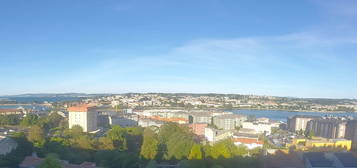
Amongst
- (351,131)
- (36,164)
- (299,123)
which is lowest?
(299,123)

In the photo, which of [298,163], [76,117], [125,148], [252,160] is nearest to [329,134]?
[298,163]

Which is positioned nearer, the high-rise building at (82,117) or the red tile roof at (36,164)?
the red tile roof at (36,164)

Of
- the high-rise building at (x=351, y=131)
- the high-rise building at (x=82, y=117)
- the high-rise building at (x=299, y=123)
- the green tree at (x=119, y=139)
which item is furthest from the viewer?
the high-rise building at (x=299, y=123)

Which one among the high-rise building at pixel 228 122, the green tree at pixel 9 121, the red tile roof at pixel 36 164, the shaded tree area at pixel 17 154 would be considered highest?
the shaded tree area at pixel 17 154

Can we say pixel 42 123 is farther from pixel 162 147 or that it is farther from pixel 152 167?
pixel 152 167

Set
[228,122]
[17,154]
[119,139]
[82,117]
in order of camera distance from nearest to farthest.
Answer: [17,154] < [119,139] < [82,117] < [228,122]

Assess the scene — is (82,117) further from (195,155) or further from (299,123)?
(299,123)

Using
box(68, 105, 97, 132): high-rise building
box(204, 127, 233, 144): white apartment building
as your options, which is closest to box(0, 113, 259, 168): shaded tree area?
box(204, 127, 233, 144): white apartment building

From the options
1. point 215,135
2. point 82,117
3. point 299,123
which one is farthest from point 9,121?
point 299,123

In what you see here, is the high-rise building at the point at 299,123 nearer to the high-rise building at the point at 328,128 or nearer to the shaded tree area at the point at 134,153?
the high-rise building at the point at 328,128

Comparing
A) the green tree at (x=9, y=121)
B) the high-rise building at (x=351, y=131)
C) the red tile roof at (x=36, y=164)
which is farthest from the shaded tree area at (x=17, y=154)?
the high-rise building at (x=351, y=131)
